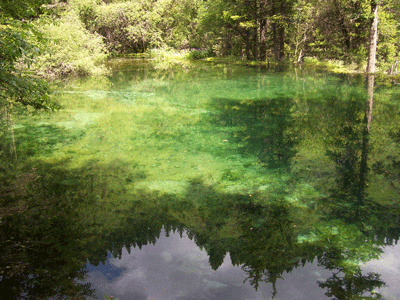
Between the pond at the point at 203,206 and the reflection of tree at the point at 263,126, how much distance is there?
0.06m

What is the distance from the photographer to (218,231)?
14.0 feet

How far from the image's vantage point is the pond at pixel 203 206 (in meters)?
3.49

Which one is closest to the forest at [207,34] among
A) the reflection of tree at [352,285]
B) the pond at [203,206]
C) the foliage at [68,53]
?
the foliage at [68,53]

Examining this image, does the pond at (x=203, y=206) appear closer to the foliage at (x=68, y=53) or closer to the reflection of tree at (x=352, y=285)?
the reflection of tree at (x=352, y=285)

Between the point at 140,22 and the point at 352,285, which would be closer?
the point at 352,285

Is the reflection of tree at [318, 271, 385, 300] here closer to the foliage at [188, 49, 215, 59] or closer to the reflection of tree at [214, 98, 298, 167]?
the reflection of tree at [214, 98, 298, 167]

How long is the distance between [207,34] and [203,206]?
28.3 meters

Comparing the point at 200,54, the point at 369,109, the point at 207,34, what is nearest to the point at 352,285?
the point at 369,109

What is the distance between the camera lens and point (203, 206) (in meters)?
4.84

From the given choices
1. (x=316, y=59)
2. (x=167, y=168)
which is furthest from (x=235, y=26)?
(x=167, y=168)

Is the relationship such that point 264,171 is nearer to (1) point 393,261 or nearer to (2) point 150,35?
(1) point 393,261

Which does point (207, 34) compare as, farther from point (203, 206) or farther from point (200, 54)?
point (203, 206)

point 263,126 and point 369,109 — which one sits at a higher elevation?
point 369,109

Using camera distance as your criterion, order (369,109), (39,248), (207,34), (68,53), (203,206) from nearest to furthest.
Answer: (39,248)
(203,206)
(369,109)
(68,53)
(207,34)
